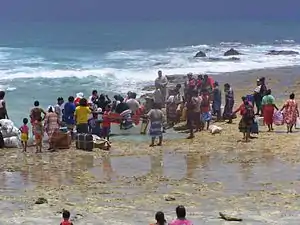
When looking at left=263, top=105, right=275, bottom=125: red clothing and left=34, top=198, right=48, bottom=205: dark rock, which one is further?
left=263, top=105, right=275, bottom=125: red clothing

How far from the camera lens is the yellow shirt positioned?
17.7 meters

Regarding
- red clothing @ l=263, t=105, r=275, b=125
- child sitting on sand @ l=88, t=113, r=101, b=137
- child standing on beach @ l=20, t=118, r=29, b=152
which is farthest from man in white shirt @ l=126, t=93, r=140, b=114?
child standing on beach @ l=20, t=118, r=29, b=152

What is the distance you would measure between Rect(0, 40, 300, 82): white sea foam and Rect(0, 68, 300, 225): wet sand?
59.5 ft

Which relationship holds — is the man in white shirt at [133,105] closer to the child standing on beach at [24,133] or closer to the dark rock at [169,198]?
the child standing on beach at [24,133]

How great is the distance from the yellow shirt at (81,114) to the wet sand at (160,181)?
0.99 metres

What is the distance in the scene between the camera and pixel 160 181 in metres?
14.4

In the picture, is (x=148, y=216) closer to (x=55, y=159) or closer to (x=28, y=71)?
(x=55, y=159)

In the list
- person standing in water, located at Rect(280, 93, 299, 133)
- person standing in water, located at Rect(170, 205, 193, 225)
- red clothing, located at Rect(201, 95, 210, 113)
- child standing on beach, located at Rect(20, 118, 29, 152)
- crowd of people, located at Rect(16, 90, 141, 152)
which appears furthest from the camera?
red clothing, located at Rect(201, 95, 210, 113)

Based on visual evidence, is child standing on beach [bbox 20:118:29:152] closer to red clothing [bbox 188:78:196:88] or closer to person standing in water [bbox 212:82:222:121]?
red clothing [bbox 188:78:196:88]

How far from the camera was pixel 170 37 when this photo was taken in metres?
81.2

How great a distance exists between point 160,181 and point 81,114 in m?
4.06

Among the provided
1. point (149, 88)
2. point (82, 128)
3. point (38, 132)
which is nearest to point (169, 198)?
point (38, 132)

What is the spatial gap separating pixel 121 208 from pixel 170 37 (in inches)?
2743

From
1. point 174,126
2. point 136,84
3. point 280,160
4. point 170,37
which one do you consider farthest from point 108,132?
point 170,37
